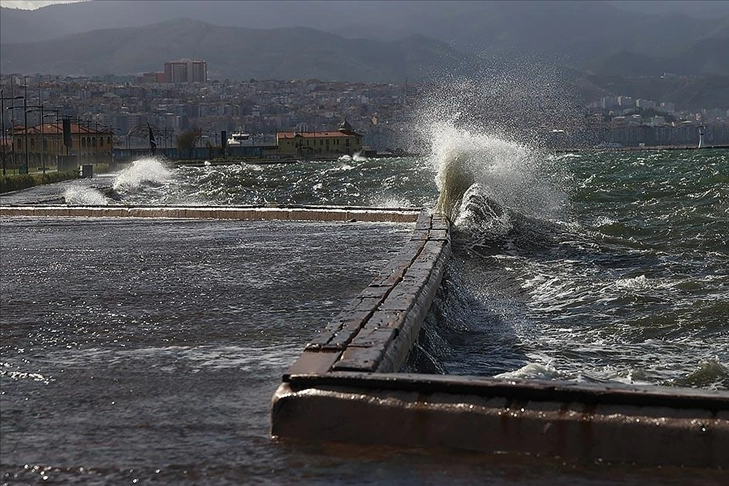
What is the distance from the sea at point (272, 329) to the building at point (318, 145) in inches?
5109

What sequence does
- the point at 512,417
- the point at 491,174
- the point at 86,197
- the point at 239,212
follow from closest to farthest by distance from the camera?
the point at 512,417 → the point at 239,212 → the point at 491,174 → the point at 86,197

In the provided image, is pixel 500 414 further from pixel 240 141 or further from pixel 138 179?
pixel 240 141

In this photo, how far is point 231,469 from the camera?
11.4 feet

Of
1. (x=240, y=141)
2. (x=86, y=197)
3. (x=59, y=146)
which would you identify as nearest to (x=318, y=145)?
(x=240, y=141)

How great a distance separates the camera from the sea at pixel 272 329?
3.55 m

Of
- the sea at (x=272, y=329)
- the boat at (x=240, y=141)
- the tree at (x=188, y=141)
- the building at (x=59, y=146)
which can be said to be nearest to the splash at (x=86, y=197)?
the sea at (x=272, y=329)

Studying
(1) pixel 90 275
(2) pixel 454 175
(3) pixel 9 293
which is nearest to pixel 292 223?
(2) pixel 454 175

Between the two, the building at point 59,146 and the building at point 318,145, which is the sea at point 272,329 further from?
the building at point 318,145

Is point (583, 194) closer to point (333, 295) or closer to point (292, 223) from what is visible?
point (292, 223)

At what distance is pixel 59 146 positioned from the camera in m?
96.1

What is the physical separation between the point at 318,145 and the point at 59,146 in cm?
5496

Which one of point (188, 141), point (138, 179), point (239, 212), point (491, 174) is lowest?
point (188, 141)

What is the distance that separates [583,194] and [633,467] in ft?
74.6

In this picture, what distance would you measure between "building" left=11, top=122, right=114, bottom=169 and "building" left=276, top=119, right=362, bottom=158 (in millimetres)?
31092
